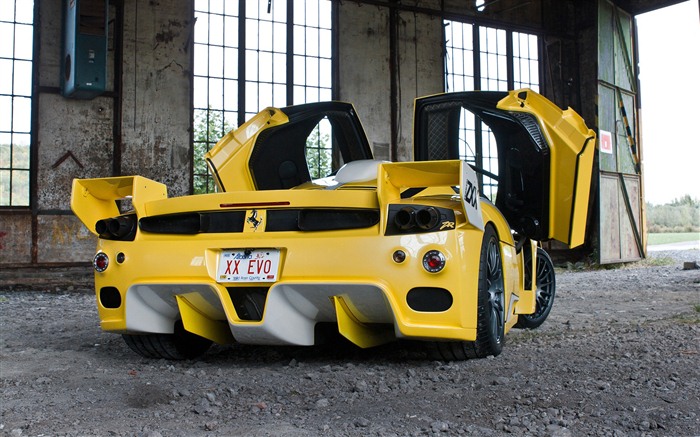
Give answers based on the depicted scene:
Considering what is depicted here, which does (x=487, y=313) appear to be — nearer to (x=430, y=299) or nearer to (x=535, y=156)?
(x=430, y=299)

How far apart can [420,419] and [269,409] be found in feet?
1.94

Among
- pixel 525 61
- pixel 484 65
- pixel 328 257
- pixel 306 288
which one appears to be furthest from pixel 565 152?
pixel 525 61

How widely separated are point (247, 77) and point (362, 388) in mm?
9033

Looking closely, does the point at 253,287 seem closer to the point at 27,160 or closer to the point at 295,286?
the point at 295,286

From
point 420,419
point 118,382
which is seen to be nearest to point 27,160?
point 118,382

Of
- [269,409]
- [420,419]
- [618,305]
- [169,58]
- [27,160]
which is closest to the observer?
[420,419]

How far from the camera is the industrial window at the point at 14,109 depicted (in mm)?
9422

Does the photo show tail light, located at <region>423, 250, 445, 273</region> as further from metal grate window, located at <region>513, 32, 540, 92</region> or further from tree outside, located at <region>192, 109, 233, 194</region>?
metal grate window, located at <region>513, 32, 540, 92</region>

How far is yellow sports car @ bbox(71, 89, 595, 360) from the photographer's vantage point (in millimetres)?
3002

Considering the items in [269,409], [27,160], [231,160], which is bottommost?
[269,409]

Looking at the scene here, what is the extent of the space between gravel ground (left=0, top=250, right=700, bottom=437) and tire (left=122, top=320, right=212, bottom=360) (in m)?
0.06

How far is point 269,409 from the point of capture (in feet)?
8.56

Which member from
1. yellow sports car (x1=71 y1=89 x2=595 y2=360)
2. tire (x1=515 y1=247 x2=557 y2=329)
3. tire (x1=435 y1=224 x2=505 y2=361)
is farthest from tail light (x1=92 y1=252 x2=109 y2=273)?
tire (x1=515 y1=247 x2=557 y2=329)

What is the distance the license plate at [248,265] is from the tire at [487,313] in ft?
2.99
